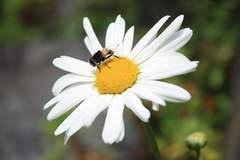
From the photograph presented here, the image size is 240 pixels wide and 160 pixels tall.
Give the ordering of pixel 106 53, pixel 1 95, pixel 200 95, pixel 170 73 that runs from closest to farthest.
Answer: pixel 170 73
pixel 106 53
pixel 200 95
pixel 1 95

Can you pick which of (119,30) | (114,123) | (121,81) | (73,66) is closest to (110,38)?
(119,30)

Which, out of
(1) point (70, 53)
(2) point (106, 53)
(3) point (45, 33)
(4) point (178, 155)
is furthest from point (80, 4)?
(2) point (106, 53)

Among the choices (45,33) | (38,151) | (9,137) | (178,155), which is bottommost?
(178,155)

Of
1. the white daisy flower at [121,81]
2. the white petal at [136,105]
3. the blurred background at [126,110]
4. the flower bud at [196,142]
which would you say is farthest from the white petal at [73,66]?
the blurred background at [126,110]

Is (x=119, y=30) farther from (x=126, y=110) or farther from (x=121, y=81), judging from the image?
(x=126, y=110)

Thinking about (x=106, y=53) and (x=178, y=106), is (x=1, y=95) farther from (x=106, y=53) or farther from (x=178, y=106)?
(x=106, y=53)

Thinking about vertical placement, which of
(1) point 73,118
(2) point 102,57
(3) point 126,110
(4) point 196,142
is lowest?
(3) point 126,110

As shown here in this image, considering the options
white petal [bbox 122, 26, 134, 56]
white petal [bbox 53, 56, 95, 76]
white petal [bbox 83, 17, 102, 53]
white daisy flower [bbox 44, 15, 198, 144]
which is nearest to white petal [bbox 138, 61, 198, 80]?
white daisy flower [bbox 44, 15, 198, 144]

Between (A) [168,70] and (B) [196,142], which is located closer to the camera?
(A) [168,70]
